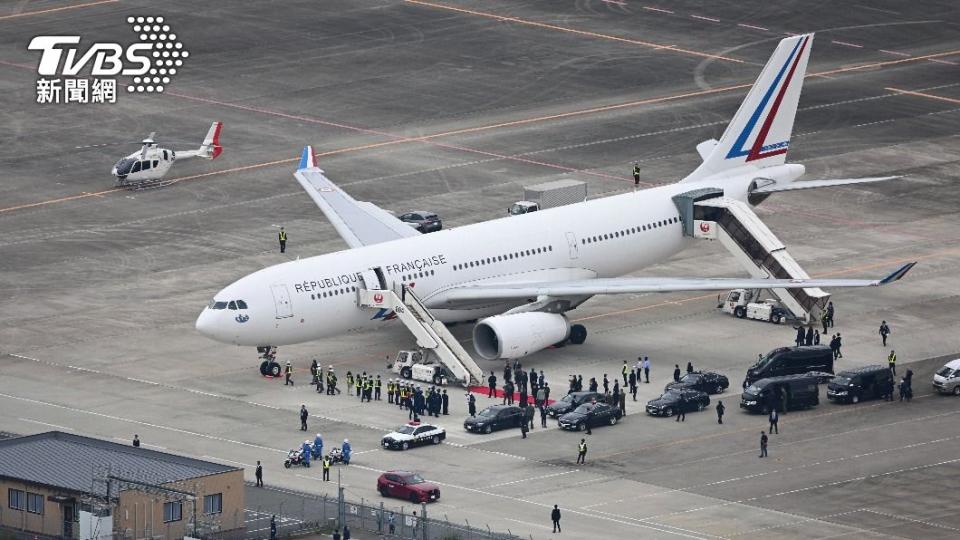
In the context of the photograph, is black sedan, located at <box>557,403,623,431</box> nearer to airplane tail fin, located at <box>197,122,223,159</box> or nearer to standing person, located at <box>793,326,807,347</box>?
standing person, located at <box>793,326,807,347</box>

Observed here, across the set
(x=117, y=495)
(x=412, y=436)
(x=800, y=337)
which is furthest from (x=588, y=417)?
(x=117, y=495)

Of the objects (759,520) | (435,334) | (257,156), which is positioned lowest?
(759,520)

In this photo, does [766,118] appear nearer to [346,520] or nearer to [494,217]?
[494,217]

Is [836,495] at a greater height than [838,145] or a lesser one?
lesser

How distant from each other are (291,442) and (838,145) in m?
72.2

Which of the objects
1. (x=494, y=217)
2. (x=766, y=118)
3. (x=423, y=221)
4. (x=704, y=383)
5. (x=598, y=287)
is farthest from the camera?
(x=494, y=217)

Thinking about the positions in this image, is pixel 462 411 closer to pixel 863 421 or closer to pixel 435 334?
pixel 435 334

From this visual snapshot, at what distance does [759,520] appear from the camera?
106m

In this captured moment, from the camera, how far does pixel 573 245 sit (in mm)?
136750

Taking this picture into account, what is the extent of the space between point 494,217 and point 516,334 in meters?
32.1

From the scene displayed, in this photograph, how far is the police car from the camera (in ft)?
383

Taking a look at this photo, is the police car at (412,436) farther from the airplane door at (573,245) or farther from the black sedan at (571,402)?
the airplane door at (573,245)

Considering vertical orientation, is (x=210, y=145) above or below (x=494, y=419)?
above

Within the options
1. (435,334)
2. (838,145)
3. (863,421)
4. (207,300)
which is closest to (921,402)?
(863,421)
